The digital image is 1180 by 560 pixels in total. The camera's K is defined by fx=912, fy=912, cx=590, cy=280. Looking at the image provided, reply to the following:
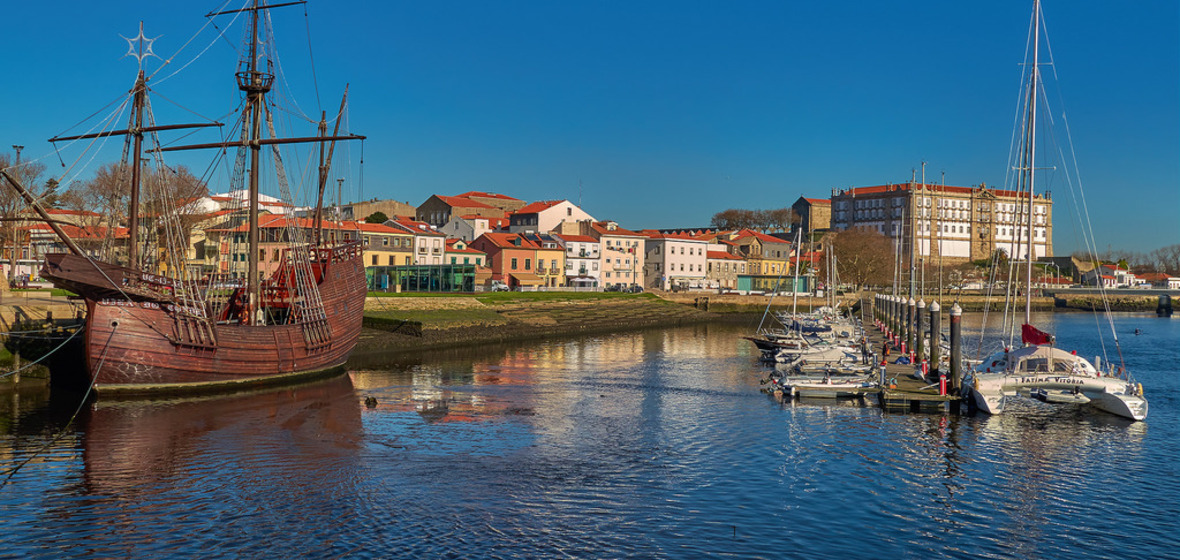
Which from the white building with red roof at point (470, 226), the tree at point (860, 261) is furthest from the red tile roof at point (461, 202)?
the tree at point (860, 261)

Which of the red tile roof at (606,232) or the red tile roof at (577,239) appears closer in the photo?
the red tile roof at (577,239)

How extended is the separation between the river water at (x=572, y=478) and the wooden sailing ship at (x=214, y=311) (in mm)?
1794

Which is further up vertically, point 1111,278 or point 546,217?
point 546,217

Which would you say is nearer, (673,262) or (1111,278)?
(673,262)

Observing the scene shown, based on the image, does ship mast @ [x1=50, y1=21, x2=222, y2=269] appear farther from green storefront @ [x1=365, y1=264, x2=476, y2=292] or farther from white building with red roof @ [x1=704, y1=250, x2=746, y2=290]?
white building with red roof @ [x1=704, y1=250, x2=746, y2=290]

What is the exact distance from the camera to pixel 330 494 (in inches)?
945

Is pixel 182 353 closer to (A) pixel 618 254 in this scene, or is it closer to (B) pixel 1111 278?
(A) pixel 618 254

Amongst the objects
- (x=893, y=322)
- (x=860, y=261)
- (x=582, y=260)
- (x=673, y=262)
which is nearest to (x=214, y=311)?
(x=893, y=322)

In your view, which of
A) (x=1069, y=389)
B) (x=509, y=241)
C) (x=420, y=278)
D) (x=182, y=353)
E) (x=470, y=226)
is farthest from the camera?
(x=470, y=226)

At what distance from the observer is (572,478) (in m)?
26.0

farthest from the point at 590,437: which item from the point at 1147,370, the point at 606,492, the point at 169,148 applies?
the point at 1147,370

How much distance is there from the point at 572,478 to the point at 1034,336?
24235 millimetres

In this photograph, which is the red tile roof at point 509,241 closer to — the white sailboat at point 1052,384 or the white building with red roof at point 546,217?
the white building with red roof at point 546,217

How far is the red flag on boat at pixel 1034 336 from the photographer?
3878cm
